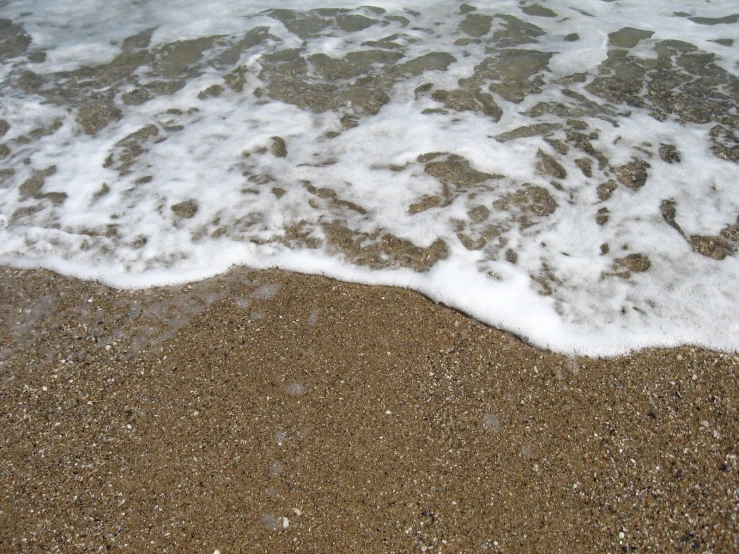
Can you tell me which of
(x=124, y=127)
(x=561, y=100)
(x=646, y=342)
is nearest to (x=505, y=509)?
(x=646, y=342)

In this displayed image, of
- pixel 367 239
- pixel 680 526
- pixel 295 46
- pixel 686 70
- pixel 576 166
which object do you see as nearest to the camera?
pixel 680 526

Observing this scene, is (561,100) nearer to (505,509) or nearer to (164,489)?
(505,509)

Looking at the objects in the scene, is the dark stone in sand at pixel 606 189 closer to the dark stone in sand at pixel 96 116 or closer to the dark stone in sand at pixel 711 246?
the dark stone in sand at pixel 711 246

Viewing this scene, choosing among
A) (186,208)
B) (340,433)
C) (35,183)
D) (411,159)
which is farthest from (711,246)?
(35,183)

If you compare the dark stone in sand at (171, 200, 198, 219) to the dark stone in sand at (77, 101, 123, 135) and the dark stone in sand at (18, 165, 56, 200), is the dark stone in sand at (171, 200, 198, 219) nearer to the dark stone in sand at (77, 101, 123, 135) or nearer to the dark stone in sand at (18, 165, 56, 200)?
the dark stone in sand at (18, 165, 56, 200)

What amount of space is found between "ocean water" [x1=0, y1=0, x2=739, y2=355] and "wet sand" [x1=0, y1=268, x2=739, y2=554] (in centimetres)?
32

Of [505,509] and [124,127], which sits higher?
[124,127]

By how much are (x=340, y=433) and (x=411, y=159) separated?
2.50 meters

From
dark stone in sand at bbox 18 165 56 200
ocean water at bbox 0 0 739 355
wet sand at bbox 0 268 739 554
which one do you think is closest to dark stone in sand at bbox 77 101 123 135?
ocean water at bbox 0 0 739 355

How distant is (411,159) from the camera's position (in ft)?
15.3

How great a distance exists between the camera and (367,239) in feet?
13.0

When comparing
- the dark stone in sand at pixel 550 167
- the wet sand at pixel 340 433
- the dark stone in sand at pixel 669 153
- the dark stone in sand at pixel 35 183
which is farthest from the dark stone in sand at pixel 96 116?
the dark stone in sand at pixel 669 153

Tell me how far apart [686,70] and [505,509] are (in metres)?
5.48

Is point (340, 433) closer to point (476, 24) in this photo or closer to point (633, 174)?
point (633, 174)
